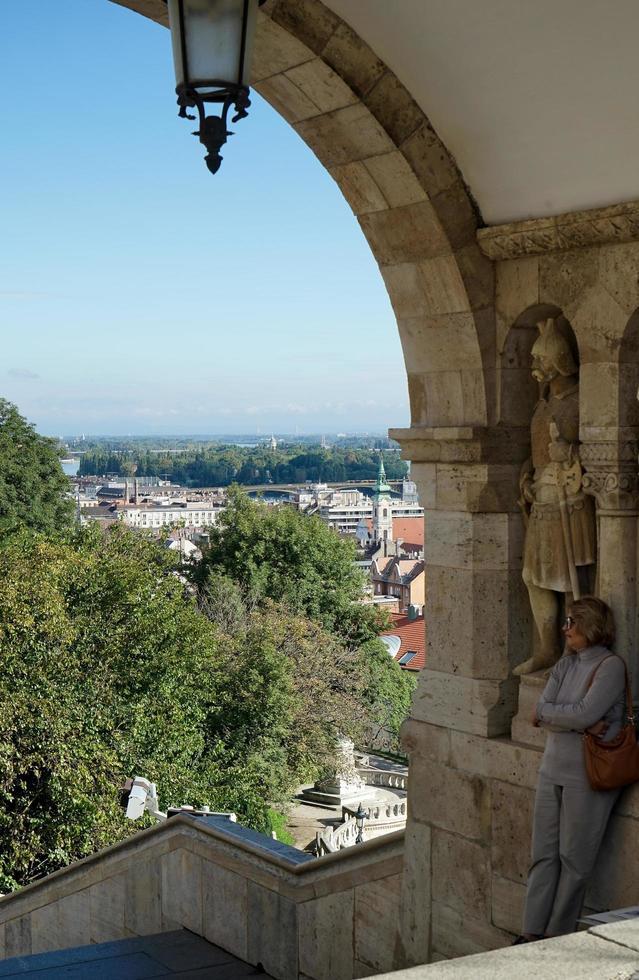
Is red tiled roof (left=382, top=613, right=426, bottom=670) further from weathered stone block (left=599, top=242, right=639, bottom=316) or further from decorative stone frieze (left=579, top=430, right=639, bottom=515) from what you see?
weathered stone block (left=599, top=242, right=639, bottom=316)

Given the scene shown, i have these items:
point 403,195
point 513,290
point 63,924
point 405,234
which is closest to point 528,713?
point 513,290

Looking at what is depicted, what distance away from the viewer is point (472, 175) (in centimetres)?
461

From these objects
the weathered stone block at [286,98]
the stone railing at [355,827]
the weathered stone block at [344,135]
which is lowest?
the stone railing at [355,827]

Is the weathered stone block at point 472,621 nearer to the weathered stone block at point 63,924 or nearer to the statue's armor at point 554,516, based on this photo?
the statue's armor at point 554,516

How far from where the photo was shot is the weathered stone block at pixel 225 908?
5730 millimetres

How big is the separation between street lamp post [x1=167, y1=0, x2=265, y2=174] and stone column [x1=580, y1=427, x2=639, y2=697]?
1.96 m

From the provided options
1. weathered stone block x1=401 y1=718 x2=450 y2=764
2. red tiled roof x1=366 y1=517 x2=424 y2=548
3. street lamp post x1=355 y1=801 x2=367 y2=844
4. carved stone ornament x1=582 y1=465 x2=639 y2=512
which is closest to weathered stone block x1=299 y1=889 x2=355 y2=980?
weathered stone block x1=401 y1=718 x2=450 y2=764

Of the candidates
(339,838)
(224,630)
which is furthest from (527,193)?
(224,630)

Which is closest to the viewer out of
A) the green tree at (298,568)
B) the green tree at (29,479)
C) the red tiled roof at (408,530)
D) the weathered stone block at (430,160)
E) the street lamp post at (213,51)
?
the street lamp post at (213,51)

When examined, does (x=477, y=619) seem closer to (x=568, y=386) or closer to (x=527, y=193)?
(x=568, y=386)

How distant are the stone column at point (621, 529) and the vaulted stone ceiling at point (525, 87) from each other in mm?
834

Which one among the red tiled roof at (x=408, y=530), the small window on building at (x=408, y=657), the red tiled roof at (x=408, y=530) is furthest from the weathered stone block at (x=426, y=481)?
the red tiled roof at (x=408, y=530)

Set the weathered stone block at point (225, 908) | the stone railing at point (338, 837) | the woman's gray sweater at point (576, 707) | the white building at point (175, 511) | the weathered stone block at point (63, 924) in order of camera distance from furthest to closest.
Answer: the white building at point (175, 511) < the stone railing at point (338, 837) < the weathered stone block at point (63, 924) < the weathered stone block at point (225, 908) < the woman's gray sweater at point (576, 707)

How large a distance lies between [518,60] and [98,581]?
15.8 metres
